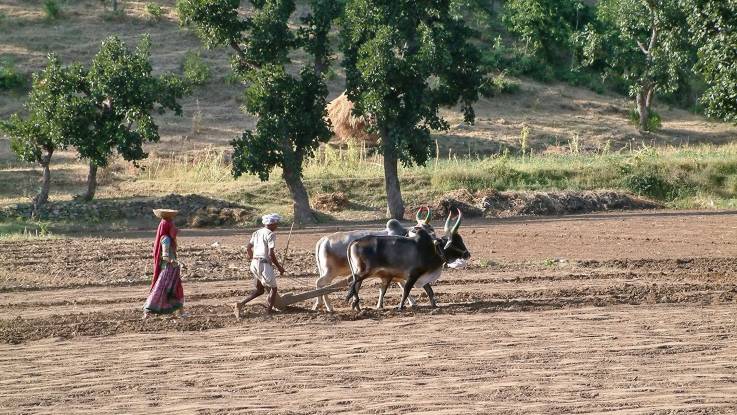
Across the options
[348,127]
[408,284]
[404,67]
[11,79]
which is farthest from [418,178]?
[408,284]

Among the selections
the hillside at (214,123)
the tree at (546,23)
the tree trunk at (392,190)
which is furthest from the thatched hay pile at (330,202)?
the tree at (546,23)

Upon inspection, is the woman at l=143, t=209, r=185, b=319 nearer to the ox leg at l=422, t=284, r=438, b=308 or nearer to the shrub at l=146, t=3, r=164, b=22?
the ox leg at l=422, t=284, r=438, b=308

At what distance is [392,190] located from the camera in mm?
29312

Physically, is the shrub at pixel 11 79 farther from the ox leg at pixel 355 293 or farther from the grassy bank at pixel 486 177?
the ox leg at pixel 355 293

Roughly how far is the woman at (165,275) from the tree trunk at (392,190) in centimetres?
1420

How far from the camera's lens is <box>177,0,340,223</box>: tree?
2736 centimetres

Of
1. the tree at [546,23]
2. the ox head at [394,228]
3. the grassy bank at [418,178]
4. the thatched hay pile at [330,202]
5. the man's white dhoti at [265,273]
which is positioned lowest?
the thatched hay pile at [330,202]

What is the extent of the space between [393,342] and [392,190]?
16.0 metres

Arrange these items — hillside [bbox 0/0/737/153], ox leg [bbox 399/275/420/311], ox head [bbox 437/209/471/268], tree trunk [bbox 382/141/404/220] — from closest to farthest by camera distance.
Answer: ox leg [bbox 399/275/420/311], ox head [bbox 437/209/471/268], tree trunk [bbox 382/141/404/220], hillside [bbox 0/0/737/153]

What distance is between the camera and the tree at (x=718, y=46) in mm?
20625

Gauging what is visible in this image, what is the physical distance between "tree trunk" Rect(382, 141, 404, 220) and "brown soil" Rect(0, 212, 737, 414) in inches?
295

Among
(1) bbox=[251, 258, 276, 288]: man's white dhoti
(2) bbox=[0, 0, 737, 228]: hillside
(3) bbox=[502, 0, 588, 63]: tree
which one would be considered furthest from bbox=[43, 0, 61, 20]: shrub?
(1) bbox=[251, 258, 276, 288]: man's white dhoti

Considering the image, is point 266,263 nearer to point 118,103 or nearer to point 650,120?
point 118,103

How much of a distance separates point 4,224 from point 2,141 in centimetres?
928
